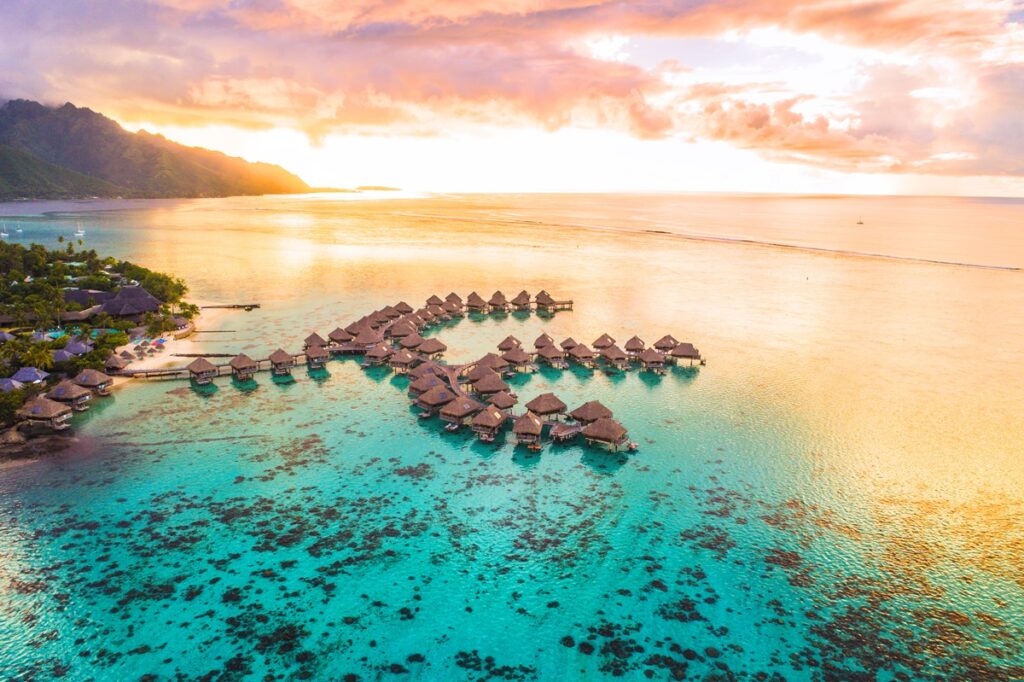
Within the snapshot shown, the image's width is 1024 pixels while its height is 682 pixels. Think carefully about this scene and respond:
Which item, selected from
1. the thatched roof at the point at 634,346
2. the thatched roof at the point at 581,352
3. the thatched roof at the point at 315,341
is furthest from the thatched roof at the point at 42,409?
the thatched roof at the point at 634,346

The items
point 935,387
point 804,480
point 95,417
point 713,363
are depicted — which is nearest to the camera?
point 804,480

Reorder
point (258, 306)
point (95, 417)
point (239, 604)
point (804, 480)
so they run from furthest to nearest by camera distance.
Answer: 1. point (258, 306)
2. point (95, 417)
3. point (804, 480)
4. point (239, 604)

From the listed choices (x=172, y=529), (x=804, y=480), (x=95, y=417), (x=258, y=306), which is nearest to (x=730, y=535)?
(x=804, y=480)

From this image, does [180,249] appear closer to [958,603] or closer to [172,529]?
[172,529]

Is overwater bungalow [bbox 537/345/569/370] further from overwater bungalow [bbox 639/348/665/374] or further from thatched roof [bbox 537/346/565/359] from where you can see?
overwater bungalow [bbox 639/348/665/374]

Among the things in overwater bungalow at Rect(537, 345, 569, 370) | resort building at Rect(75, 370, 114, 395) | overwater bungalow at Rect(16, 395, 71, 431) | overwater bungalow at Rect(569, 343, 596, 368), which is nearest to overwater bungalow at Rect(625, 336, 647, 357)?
overwater bungalow at Rect(569, 343, 596, 368)

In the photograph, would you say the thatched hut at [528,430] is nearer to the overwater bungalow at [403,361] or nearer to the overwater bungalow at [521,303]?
the overwater bungalow at [403,361]

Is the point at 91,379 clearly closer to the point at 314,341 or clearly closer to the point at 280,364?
the point at 280,364
